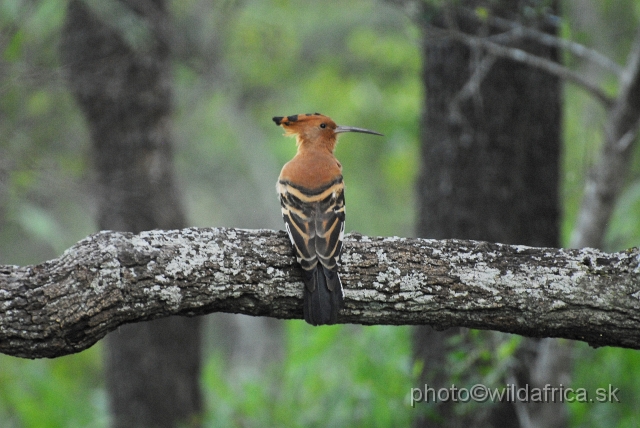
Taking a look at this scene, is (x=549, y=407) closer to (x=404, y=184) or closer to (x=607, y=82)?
(x=607, y=82)

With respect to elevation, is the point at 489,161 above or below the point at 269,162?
below

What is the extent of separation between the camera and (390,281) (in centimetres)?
325

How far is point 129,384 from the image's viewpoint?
287 inches

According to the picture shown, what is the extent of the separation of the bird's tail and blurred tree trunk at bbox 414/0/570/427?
2.94 meters

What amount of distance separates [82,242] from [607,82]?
1176 centimetres

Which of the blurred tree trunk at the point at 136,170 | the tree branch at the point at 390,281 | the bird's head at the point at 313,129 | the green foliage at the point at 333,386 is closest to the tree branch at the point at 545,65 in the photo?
the bird's head at the point at 313,129

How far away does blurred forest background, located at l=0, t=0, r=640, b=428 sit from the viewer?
21.0 feet

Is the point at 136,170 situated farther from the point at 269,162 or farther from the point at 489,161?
the point at 269,162

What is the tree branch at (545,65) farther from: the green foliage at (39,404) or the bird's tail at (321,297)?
the green foliage at (39,404)

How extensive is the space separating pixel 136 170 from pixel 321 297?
456 centimetres

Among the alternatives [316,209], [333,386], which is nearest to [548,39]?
[316,209]

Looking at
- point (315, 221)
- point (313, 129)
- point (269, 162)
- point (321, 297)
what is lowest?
point (321, 297)

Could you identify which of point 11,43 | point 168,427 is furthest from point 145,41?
point 168,427

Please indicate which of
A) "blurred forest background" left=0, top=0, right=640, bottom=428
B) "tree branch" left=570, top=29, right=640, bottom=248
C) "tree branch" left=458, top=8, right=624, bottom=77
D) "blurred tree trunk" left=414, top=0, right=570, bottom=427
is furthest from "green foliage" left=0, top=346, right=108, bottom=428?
"tree branch" left=458, top=8, right=624, bottom=77
